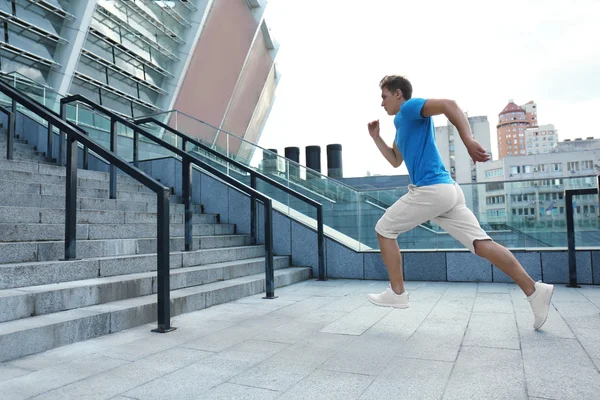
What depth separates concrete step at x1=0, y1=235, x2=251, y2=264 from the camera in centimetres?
377

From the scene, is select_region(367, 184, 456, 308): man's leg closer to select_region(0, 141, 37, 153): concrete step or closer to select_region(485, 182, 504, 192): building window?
select_region(485, 182, 504, 192): building window

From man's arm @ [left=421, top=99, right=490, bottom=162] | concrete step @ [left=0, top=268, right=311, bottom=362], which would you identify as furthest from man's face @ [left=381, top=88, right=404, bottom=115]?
concrete step @ [left=0, top=268, right=311, bottom=362]

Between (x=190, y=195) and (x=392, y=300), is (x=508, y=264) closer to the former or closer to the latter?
(x=392, y=300)

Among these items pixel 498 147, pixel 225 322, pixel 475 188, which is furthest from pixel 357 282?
pixel 498 147

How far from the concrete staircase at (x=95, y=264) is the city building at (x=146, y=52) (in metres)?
3.59

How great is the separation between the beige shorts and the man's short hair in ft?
2.60

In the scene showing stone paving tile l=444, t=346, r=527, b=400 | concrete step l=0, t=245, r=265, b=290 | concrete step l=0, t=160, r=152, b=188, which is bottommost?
stone paving tile l=444, t=346, r=527, b=400

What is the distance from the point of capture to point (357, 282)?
6254mm

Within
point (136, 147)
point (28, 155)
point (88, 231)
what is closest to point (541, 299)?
point (88, 231)

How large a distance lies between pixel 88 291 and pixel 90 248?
91cm

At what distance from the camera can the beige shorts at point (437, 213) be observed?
3.34 metres

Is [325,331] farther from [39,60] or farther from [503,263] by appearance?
[39,60]

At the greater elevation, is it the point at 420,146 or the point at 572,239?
the point at 420,146

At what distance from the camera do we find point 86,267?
400 cm
